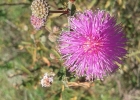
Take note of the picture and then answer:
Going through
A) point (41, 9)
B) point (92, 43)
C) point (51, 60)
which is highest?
point (41, 9)

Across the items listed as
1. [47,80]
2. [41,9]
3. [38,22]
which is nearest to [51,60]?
[47,80]

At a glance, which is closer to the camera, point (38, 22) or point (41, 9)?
point (41, 9)

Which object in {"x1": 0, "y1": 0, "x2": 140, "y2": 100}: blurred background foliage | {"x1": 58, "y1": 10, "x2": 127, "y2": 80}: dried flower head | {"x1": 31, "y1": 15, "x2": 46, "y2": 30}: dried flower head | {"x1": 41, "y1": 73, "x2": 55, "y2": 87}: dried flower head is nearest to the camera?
{"x1": 58, "y1": 10, "x2": 127, "y2": 80}: dried flower head

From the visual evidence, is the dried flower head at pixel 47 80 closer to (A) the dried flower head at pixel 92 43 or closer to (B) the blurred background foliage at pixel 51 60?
(B) the blurred background foliage at pixel 51 60

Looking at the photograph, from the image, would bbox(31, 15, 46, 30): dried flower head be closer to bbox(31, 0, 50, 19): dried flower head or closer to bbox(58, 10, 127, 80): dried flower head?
bbox(31, 0, 50, 19): dried flower head

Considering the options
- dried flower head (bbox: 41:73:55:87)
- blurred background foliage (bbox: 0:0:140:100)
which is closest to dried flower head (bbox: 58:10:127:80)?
blurred background foliage (bbox: 0:0:140:100)

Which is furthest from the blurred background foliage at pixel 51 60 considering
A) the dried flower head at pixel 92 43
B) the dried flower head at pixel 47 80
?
the dried flower head at pixel 92 43

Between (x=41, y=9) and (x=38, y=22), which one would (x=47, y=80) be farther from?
(x=41, y=9)

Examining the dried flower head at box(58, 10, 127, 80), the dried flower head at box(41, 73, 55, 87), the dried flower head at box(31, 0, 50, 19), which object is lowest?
the dried flower head at box(41, 73, 55, 87)
